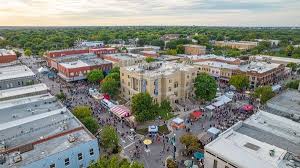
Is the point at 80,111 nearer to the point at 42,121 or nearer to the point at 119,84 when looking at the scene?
the point at 42,121

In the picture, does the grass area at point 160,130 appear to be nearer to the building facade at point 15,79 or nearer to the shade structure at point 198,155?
the shade structure at point 198,155

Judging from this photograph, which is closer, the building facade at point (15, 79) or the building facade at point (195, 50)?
the building facade at point (15, 79)

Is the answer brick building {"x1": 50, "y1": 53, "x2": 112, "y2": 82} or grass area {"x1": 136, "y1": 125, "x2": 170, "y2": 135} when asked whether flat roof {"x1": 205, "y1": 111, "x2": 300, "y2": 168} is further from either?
brick building {"x1": 50, "y1": 53, "x2": 112, "y2": 82}

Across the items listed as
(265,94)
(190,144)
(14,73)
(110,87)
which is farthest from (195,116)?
(14,73)

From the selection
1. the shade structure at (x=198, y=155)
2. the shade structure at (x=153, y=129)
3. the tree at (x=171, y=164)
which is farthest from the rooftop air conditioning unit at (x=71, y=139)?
the shade structure at (x=198, y=155)

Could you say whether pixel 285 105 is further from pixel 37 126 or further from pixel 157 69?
pixel 37 126

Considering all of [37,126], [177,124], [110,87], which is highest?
[110,87]
